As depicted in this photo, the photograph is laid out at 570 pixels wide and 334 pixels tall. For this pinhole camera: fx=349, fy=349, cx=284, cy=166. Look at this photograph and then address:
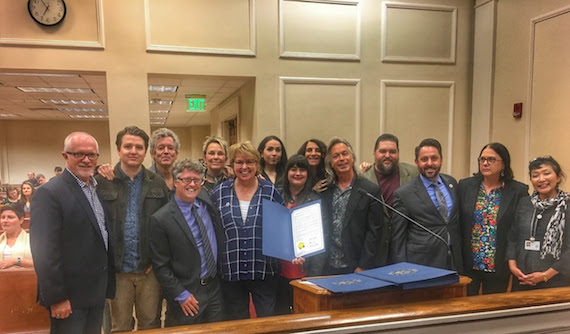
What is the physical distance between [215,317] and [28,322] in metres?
1.43

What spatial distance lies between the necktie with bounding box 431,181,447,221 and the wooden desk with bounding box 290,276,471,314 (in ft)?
2.55

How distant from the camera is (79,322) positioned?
5.55 ft

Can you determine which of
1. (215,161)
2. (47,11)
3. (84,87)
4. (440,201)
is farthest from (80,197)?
(84,87)

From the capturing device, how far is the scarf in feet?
6.09

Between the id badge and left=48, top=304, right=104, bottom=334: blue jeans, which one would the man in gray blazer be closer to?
the id badge

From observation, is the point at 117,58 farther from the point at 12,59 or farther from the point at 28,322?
the point at 28,322

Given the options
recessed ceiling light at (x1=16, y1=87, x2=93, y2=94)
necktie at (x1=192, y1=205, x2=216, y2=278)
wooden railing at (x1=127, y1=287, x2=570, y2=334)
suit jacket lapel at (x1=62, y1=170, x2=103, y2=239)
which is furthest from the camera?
recessed ceiling light at (x1=16, y1=87, x2=93, y2=94)

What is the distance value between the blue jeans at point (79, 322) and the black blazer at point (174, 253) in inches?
15.1

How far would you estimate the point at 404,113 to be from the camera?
4465 millimetres

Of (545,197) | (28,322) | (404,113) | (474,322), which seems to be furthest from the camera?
(404,113)

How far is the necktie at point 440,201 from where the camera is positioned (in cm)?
202

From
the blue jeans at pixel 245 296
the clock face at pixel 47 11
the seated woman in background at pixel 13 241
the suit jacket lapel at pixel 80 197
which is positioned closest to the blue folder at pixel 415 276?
the blue jeans at pixel 245 296

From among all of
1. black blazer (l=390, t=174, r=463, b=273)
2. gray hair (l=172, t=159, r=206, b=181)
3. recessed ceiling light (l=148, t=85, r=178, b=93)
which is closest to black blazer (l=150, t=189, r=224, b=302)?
gray hair (l=172, t=159, r=206, b=181)

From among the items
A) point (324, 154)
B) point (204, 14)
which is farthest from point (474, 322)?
point (204, 14)
